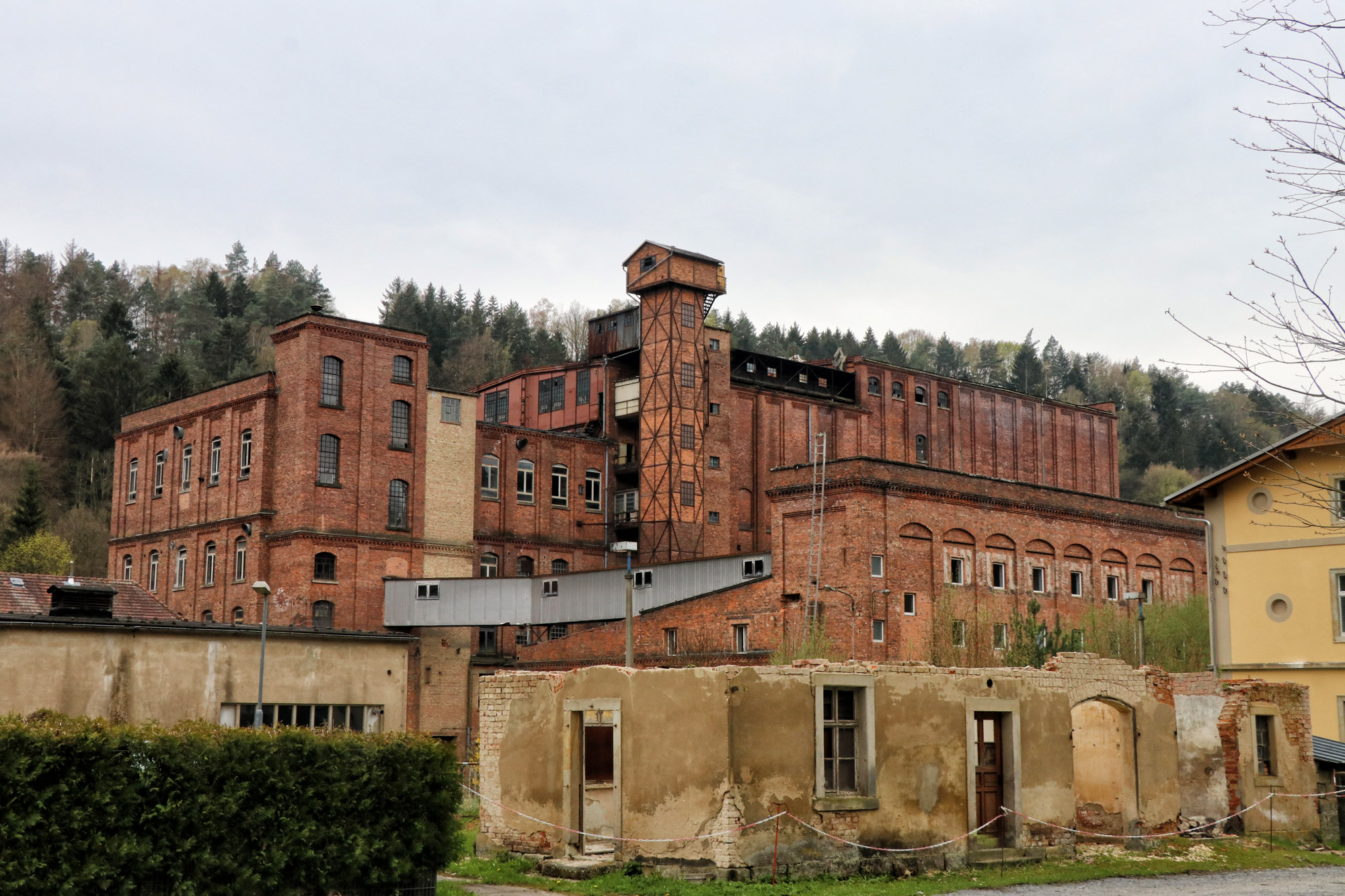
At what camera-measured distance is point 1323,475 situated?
31672 millimetres

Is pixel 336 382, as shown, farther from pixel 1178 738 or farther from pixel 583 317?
pixel 583 317

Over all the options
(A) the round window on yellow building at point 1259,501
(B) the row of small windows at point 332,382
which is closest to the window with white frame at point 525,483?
(B) the row of small windows at point 332,382

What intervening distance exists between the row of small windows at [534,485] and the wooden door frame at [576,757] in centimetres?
3700

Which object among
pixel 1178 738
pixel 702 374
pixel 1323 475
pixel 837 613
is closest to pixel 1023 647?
pixel 837 613

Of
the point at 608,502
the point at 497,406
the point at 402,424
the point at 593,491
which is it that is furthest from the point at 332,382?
the point at 497,406

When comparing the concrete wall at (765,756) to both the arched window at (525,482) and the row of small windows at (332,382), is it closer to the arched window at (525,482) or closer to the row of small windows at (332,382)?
the row of small windows at (332,382)

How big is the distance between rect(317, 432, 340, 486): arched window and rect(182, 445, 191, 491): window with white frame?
28.8 ft

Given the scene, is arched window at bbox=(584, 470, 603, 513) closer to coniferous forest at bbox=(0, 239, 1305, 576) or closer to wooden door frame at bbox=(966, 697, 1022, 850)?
coniferous forest at bbox=(0, 239, 1305, 576)

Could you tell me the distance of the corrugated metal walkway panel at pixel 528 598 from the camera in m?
48.8

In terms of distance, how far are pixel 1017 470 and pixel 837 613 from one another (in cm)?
3157

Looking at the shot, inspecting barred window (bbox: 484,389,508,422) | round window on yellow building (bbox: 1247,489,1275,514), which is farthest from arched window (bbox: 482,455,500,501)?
round window on yellow building (bbox: 1247,489,1275,514)

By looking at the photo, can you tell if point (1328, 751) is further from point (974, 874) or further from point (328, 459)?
point (328, 459)

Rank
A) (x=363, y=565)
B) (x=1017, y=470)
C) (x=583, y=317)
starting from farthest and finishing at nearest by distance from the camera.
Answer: (x=583, y=317)
(x=1017, y=470)
(x=363, y=565)

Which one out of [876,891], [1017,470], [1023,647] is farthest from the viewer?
[1017,470]
